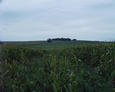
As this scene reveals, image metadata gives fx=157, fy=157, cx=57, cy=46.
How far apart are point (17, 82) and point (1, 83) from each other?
0.26 metres

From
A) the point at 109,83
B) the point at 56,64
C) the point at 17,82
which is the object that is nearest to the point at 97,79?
the point at 109,83

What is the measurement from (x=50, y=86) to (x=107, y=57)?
5.06 feet

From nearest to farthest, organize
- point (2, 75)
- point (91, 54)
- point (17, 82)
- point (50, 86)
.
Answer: point (50, 86) → point (17, 82) → point (2, 75) → point (91, 54)

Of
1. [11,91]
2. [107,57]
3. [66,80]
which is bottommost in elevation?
[11,91]

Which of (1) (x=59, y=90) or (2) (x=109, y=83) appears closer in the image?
(1) (x=59, y=90)

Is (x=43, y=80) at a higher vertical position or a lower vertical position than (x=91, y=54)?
A: lower

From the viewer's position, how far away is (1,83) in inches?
Answer: 94.2

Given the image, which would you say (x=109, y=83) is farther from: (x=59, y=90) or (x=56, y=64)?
(x=56, y=64)

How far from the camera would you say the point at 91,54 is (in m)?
3.77

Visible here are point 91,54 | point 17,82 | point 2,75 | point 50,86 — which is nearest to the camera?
point 50,86

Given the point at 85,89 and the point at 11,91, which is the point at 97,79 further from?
the point at 11,91

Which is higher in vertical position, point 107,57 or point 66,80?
point 107,57

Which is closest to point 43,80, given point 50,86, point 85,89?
point 50,86

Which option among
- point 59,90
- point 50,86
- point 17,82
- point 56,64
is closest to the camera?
point 59,90
